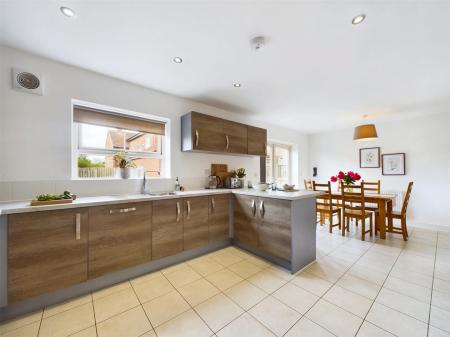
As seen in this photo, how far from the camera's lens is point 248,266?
2297 mm

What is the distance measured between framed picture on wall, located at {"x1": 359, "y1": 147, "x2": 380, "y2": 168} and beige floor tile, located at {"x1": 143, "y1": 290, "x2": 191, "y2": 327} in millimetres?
5062

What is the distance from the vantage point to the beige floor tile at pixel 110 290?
177 centimetres

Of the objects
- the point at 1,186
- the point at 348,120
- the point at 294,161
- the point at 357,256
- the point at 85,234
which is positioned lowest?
the point at 357,256

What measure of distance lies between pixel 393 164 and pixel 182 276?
5044mm

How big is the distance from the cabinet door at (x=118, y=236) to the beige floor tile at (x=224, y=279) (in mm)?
768

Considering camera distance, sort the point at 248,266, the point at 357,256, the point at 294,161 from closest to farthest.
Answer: the point at 248,266, the point at 357,256, the point at 294,161

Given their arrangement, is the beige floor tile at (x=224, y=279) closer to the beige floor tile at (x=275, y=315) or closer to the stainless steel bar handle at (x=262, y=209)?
the beige floor tile at (x=275, y=315)

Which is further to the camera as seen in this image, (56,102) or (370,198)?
(370,198)

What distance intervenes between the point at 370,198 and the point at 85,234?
4.00 m

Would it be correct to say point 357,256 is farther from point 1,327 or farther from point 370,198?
point 1,327

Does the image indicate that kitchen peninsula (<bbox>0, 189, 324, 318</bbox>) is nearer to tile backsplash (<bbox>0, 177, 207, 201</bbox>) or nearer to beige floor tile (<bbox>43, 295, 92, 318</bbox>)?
beige floor tile (<bbox>43, 295, 92, 318</bbox>)

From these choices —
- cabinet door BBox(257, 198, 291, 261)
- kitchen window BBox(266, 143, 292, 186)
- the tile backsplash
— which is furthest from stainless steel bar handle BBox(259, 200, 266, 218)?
kitchen window BBox(266, 143, 292, 186)

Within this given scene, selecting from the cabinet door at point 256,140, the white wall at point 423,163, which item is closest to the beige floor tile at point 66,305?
the cabinet door at point 256,140

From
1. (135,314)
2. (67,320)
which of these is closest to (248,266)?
(135,314)
